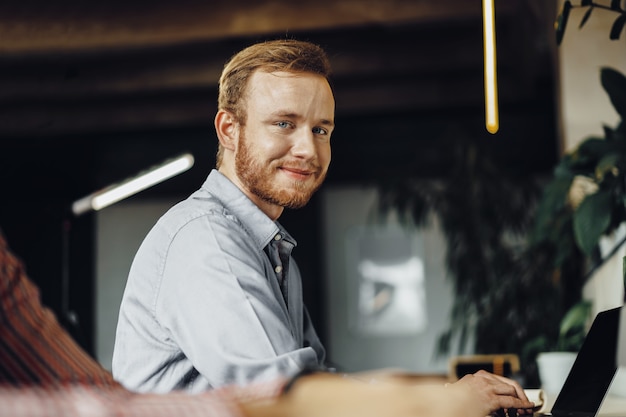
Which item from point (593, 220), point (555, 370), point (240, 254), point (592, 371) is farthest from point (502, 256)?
point (240, 254)

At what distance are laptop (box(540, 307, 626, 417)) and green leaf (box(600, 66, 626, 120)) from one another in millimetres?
939

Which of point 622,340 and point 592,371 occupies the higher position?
point 622,340

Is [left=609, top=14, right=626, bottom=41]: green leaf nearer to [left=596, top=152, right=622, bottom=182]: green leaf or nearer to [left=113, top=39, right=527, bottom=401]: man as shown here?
[left=596, top=152, right=622, bottom=182]: green leaf

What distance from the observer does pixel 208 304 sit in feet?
4.09

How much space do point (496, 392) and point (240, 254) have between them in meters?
0.46

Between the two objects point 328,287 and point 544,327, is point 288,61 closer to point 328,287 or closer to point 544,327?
point 544,327

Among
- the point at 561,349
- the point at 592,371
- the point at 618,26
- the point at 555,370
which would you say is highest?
the point at 618,26

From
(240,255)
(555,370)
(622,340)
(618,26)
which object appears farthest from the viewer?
(555,370)

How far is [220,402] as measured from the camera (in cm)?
68

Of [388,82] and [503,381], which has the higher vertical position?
[388,82]

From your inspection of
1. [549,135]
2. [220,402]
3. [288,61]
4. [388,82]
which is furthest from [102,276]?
[220,402]

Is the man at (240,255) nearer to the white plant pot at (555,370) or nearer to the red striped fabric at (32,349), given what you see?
the red striped fabric at (32,349)

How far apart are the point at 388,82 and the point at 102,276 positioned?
4.63 metres

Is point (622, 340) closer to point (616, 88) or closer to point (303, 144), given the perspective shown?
point (303, 144)
